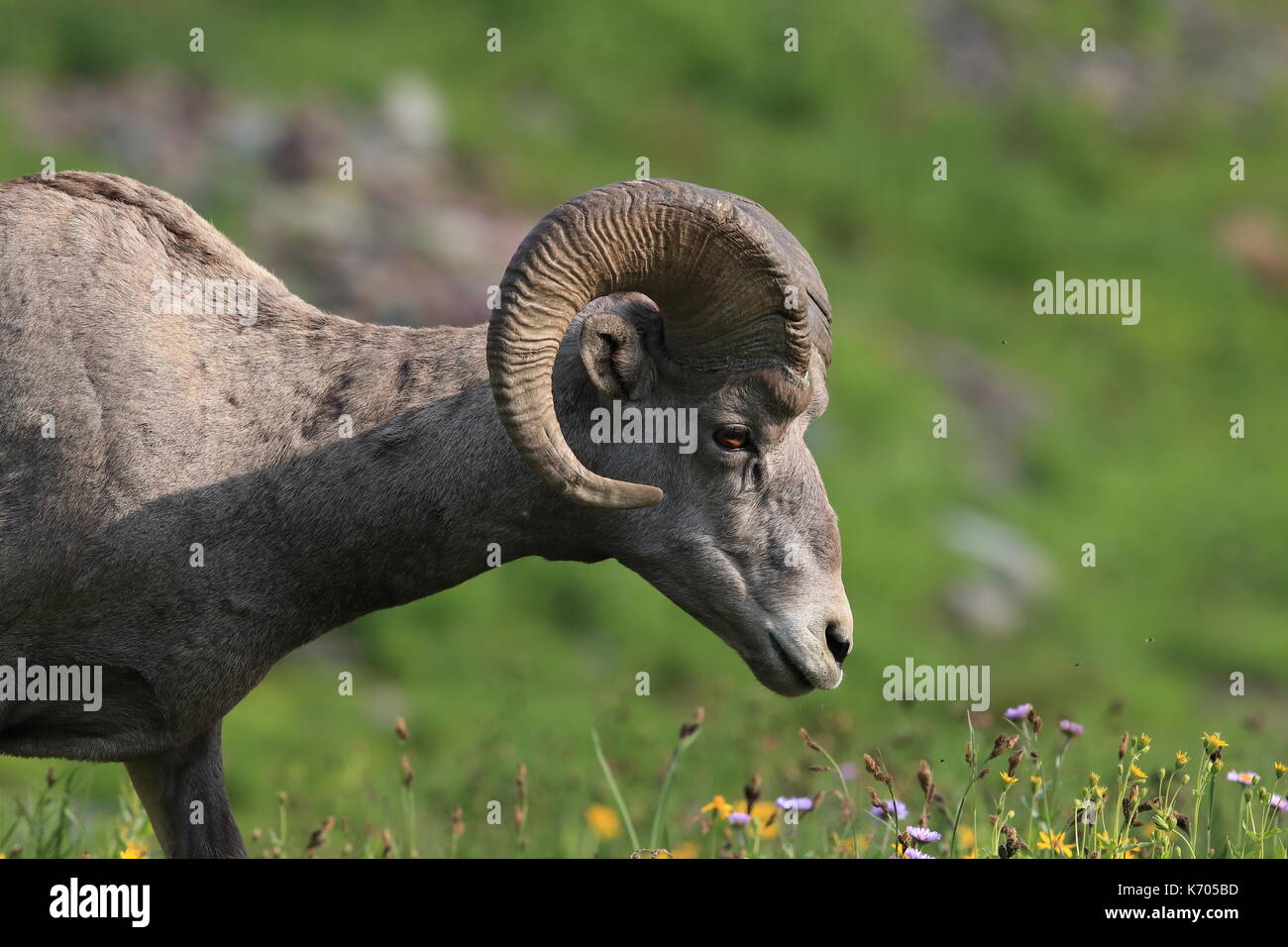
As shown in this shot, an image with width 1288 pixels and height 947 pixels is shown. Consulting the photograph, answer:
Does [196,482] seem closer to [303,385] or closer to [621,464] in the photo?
[303,385]

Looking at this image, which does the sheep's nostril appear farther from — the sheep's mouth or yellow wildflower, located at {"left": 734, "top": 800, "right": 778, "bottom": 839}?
yellow wildflower, located at {"left": 734, "top": 800, "right": 778, "bottom": 839}

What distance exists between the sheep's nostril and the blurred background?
4230 mm

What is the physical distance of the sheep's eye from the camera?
584 centimetres

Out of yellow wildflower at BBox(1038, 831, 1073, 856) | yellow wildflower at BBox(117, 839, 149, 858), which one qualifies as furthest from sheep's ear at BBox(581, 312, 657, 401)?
yellow wildflower at BBox(117, 839, 149, 858)

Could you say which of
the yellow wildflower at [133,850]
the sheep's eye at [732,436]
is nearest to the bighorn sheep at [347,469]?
the sheep's eye at [732,436]

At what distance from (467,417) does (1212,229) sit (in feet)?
72.1

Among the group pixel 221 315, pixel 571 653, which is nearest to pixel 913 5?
pixel 571 653

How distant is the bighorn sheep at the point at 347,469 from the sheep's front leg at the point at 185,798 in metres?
0.38

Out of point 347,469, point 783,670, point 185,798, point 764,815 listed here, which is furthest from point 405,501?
point 764,815

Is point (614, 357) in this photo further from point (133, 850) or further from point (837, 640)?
point (133, 850)

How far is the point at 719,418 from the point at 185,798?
242 centimetres

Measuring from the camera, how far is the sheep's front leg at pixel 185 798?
21.0 feet

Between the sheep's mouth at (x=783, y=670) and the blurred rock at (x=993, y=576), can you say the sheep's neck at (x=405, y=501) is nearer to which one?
the sheep's mouth at (x=783, y=670)

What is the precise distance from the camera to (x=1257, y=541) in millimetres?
20109
